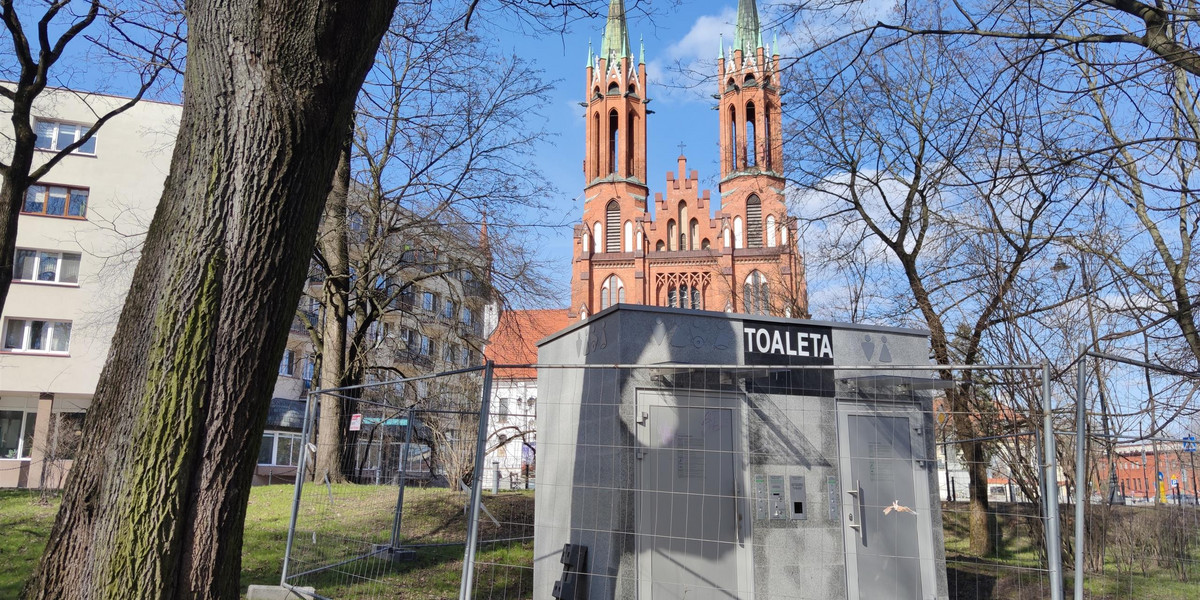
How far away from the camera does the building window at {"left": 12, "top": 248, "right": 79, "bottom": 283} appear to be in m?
33.2

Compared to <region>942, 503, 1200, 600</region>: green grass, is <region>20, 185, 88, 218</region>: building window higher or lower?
higher

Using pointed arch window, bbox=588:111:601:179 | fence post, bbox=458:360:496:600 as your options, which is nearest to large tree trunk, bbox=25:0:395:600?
fence post, bbox=458:360:496:600

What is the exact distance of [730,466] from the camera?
787 centimetres

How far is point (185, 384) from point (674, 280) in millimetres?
58800

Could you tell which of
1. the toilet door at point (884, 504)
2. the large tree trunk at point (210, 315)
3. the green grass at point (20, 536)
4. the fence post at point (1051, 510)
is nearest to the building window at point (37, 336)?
the green grass at point (20, 536)

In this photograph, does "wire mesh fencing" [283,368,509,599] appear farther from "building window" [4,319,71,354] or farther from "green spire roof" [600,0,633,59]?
"green spire roof" [600,0,633,59]

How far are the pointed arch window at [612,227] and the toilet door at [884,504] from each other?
184ft

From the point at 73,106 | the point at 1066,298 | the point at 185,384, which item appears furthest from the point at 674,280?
the point at 185,384

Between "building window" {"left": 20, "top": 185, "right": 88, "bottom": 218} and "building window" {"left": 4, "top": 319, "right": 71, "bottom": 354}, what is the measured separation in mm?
4512

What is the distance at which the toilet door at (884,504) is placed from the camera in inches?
324

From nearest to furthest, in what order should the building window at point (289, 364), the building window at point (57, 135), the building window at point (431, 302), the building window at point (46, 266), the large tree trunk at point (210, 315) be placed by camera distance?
1. the large tree trunk at point (210, 315)
2. the building window at point (431, 302)
3. the building window at point (46, 266)
4. the building window at point (57, 135)
5. the building window at point (289, 364)

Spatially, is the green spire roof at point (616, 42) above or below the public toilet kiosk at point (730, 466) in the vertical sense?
above

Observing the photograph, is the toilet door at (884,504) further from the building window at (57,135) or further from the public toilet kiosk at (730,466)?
the building window at (57,135)

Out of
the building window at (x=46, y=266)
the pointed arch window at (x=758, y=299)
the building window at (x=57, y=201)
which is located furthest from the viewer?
the building window at (x=57, y=201)
